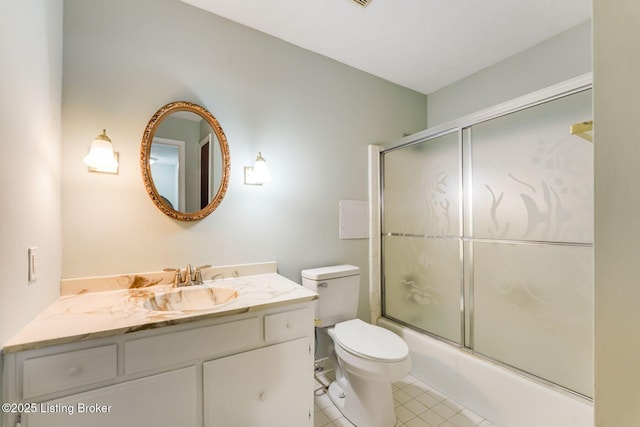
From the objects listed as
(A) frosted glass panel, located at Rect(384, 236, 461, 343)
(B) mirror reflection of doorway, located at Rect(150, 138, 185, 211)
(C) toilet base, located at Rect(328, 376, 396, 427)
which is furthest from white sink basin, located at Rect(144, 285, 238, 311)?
(A) frosted glass panel, located at Rect(384, 236, 461, 343)

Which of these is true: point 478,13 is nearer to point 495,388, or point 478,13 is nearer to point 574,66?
point 574,66

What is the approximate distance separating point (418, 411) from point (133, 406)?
5.15 ft

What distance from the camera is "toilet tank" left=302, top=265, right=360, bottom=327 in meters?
1.84

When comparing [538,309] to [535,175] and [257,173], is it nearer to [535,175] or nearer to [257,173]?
[535,175]

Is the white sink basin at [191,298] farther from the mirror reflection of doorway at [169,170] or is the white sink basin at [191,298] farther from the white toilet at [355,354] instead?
the white toilet at [355,354]

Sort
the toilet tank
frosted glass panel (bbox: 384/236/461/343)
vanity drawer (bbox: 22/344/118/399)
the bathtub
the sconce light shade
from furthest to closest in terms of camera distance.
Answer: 1. frosted glass panel (bbox: 384/236/461/343)
2. the toilet tank
3. the sconce light shade
4. the bathtub
5. vanity drawer (bbox: 22/344/118/399)

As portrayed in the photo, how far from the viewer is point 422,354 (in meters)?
2.02

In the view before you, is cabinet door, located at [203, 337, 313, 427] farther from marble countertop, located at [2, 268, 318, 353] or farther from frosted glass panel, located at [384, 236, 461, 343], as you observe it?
frosted glass panel, located at [384, 236, 461, 343]

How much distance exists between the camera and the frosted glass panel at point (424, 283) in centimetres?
197

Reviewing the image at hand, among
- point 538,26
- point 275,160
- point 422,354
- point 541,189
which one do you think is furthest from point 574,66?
point 422,354

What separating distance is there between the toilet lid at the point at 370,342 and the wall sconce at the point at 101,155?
Answer: 1544mm

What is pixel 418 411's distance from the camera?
1685 mm

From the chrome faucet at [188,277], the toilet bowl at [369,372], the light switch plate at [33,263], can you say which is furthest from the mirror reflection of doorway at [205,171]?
the toilet bowl at [369,372]

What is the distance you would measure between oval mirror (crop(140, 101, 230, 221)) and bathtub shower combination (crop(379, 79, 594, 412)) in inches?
57.3
